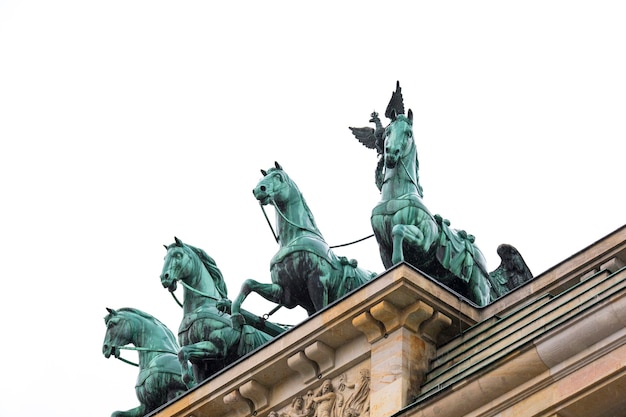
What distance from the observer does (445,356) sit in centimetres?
2372

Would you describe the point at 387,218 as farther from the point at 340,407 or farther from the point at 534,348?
the point at 534,348


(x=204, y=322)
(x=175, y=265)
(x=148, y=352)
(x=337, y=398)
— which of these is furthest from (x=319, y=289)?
(x=148, y=352)

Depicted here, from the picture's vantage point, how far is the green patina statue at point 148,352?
28.4 meters

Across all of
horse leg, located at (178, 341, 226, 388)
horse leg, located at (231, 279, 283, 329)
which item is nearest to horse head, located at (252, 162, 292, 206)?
horse leg, located at (231, 279, 283, 329)

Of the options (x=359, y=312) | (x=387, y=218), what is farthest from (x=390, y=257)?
(x=359, y=312)

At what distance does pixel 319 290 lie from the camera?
1033 inches

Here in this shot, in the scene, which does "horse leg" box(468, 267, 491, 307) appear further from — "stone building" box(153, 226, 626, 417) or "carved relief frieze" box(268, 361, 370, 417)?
"carved relief frieze" box(268, 361, 370, 417)

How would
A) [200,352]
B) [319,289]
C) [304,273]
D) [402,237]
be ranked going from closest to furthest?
1. [402,237]
2. [319,289]
3. [304,273]
4. [200,352]

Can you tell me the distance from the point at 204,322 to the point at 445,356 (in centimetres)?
501

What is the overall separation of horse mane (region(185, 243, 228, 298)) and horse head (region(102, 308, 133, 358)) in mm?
1453

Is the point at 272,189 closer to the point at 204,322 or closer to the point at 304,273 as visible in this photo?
the point at 304,273

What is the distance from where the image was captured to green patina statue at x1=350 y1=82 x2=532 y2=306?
25797 mm

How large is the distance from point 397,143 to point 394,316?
3.25 m

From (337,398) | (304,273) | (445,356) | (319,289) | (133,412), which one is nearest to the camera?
(445,356)
